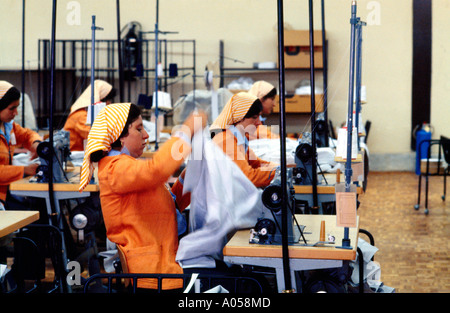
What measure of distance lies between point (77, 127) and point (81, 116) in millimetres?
93

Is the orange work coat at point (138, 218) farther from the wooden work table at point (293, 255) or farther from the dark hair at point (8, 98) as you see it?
the dark hair at point (8, 98)

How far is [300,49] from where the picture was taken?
27.8ft

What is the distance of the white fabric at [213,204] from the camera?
2.34 m

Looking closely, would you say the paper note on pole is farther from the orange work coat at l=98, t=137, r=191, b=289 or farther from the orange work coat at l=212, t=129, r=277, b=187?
the orange work coat at l=212, t=129, r=277, b=187

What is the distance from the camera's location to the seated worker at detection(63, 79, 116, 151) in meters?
4.88

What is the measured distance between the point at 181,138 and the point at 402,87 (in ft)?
23.6

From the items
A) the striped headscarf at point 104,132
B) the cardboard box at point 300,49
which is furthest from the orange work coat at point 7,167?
the cardboard box at point 300,49

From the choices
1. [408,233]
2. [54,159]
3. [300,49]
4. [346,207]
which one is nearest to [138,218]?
[346,207]

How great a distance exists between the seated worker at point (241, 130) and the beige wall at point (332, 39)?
212 inches

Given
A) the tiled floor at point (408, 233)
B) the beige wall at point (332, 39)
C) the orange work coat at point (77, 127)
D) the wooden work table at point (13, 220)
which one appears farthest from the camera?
the beige wall at point (332, 39)

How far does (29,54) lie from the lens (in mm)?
8625

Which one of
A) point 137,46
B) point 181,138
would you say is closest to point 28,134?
point 181,138

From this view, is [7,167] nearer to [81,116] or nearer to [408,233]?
[81,116]

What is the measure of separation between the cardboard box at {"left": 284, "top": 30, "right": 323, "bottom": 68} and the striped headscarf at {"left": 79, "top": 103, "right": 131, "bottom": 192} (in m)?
6.10
